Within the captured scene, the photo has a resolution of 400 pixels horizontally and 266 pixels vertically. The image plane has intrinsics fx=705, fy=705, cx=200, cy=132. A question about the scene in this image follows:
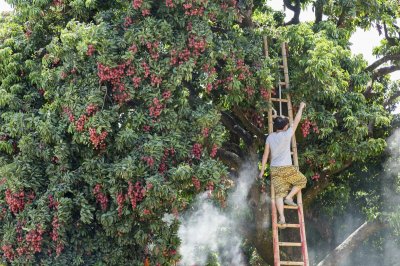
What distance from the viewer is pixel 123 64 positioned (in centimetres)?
791

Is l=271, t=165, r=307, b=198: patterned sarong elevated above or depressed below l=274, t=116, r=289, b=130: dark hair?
below

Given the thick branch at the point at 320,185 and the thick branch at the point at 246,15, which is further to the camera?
the thick branch at the point at 320,185

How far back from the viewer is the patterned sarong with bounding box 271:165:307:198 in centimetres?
813

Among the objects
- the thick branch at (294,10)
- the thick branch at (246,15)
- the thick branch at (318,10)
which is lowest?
the thick branch at (246,15)

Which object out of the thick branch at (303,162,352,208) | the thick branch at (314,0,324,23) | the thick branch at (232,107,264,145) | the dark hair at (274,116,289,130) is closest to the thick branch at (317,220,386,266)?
the thick branch at (303,162,352,208)

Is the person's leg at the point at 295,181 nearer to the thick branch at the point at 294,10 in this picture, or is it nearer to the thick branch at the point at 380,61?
the thick branch at the point at 380,61

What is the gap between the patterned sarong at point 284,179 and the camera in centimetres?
813

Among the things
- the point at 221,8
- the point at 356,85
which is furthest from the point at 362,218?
the point at 221,8

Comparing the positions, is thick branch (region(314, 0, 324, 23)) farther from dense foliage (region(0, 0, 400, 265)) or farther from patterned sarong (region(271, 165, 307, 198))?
patterned sarong (region(271, 165, 307, 198))

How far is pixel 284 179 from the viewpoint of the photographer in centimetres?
815

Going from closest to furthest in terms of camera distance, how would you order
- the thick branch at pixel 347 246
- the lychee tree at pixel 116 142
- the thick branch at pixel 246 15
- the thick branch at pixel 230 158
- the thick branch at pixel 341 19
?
1. the lychee tree at pixel 116 142
2. the thick branch at pixel 246 15
3. the thick branch at pixel 230 158
4. the thick branch at pixel 341 19
5. the thick branch at pixel 347 246

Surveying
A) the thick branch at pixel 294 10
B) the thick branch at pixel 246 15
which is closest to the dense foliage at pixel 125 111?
the thick branch at pixel 246 15

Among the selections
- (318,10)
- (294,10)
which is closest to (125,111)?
(318,10)

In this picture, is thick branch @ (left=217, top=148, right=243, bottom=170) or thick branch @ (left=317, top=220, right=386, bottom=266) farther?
thick branch @ (left=317, top=220, right=386, bottom=266)
